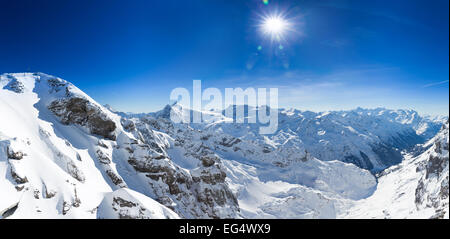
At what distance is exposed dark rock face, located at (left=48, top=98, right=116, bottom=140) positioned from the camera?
193ft

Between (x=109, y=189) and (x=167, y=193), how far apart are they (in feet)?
63.8

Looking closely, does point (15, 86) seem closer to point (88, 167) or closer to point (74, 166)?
point (88, 167)

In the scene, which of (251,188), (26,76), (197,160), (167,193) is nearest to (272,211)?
(251,188)

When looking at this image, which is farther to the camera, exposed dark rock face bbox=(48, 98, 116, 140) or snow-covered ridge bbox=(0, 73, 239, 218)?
exposed dark rock face bbox=(48, 98, 116, 140)

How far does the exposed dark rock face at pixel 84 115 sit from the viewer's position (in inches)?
2317

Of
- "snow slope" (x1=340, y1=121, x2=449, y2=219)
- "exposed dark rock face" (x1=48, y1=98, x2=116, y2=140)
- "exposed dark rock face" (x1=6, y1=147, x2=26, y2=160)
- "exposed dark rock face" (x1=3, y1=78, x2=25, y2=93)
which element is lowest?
"snow slope" (x1=340, y1=121, x2=449, y2=219)

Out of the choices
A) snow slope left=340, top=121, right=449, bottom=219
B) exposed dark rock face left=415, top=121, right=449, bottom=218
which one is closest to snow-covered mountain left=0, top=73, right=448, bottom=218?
exposed dark rock face left=415, top=121, right=449, bottom=218

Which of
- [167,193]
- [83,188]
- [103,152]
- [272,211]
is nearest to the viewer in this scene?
[83,188]

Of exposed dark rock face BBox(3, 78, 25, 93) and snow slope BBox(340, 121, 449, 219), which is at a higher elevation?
exposed dark rock face BBox(3, 78, 25, 93)

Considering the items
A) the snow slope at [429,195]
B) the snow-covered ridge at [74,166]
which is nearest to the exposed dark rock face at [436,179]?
A: the snow slope at [429,195]

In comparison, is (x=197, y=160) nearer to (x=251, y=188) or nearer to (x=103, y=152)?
(x=103, y=152)

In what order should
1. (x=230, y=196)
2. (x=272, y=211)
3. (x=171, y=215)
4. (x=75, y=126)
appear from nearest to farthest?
1. (x=171, y=215)
2. (x=75, y=126)
3. (x=230, y=196)
4. (x=272, y=211)

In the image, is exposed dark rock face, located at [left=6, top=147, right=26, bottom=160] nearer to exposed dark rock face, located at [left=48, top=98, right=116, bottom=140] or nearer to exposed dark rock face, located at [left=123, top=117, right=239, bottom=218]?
exposed dark rock face, located at [left=48, top=98, right=116, bottom=140]

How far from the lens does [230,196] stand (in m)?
95.2
